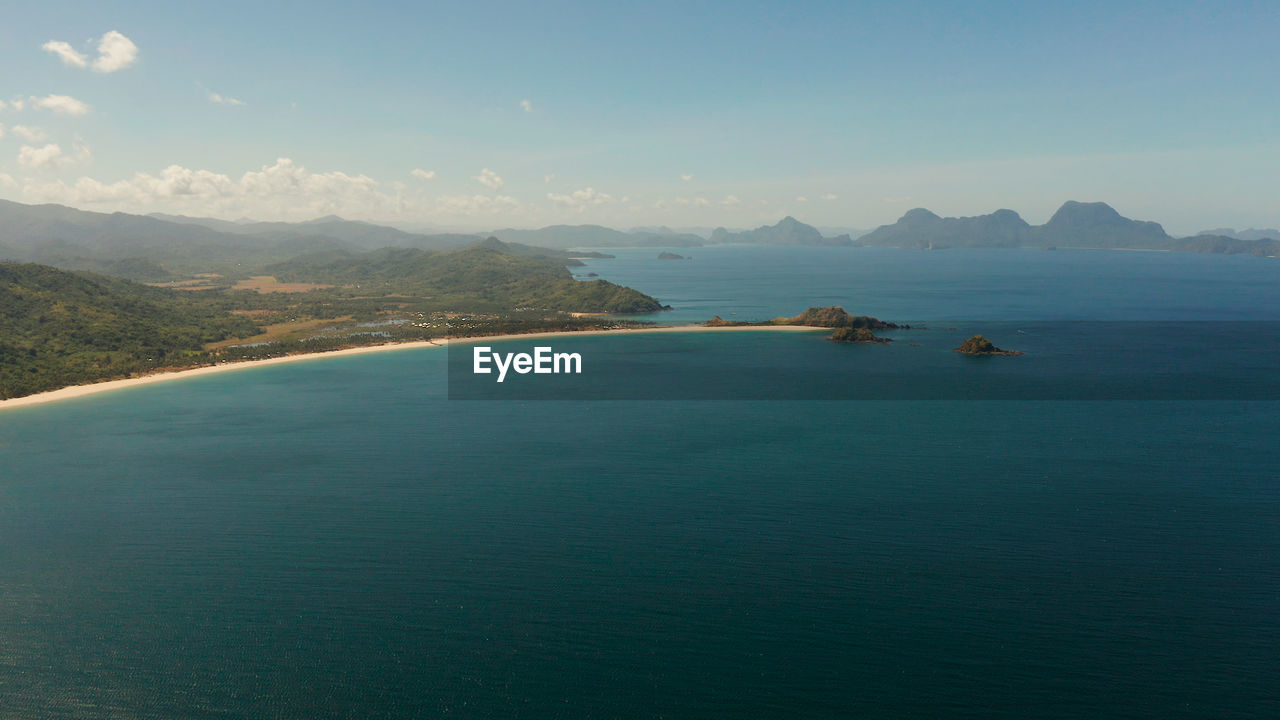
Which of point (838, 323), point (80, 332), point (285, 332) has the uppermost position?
point (838, 323)

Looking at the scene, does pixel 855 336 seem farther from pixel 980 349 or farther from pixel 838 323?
pixel 980 349

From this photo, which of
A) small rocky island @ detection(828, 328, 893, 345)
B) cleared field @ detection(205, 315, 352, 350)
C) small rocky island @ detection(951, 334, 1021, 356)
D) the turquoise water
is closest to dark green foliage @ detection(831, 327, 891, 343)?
small rocky island @ detection(828, 328, 893, 345)

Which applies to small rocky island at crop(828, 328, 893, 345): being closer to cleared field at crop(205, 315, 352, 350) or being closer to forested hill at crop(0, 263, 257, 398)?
cleared field at crop(205, 315, 352, 350)

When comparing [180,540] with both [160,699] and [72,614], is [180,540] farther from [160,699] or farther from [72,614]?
[160,699]

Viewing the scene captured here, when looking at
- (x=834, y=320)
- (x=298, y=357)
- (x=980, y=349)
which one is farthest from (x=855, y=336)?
(x=298, y=357)

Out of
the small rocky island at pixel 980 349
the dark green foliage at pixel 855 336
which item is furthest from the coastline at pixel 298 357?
the small rocky island at pixel 980 349

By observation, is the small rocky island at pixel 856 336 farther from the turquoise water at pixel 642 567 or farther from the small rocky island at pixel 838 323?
the turquoise water at pixel 642 567
